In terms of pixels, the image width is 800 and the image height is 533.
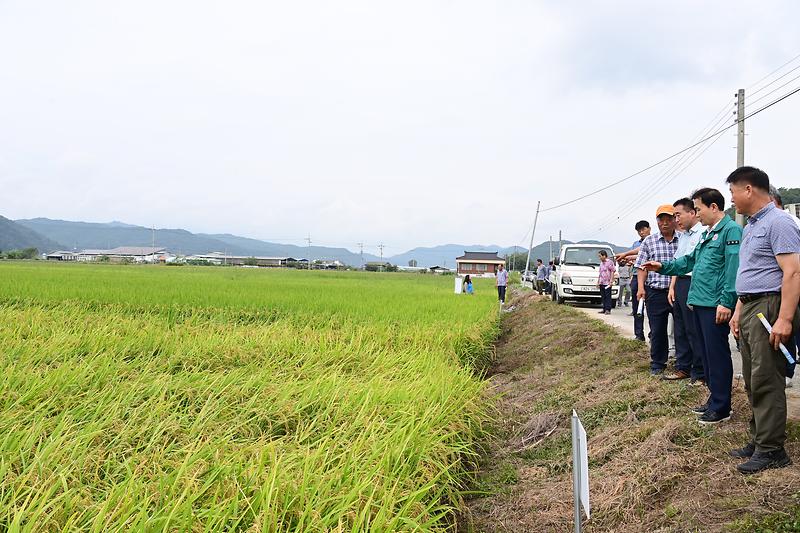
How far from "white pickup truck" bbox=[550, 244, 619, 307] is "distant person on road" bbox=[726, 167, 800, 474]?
11.0 m

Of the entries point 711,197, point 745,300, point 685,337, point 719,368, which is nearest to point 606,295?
point 685,337

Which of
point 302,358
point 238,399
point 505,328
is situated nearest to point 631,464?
point 238,399

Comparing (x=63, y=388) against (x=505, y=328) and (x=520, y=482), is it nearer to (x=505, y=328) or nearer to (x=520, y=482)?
(x=520, y=482)

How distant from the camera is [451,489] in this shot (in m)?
3.32

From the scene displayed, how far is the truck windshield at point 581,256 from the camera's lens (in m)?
15.2

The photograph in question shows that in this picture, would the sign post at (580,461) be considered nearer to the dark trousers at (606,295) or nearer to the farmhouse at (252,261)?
the dark trousers at (606,295)

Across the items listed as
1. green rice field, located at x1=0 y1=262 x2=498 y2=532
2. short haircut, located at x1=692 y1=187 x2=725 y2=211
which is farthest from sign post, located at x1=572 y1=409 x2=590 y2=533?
short haircut, located at x1=692 y1=187 x2=725 y2=211

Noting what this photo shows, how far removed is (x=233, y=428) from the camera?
133 inches

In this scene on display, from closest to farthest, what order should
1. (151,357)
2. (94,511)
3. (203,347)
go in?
(94,511) → (151,357) → (203,347)

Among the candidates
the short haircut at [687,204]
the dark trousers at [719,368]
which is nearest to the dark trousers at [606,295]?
the short haircut at [687,204]

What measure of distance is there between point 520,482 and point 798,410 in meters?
1.99

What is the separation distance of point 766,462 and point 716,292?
1.30 metres

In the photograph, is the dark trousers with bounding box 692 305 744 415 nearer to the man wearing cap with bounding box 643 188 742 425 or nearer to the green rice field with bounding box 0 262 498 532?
the man wearing cap with bounding box 643 188 742 425

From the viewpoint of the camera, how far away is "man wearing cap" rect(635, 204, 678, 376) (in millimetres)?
5438
